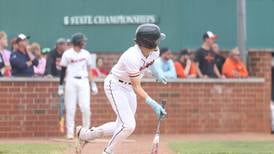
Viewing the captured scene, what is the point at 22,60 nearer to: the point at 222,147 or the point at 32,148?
the point at 32,148

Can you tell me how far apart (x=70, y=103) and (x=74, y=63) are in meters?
0.76

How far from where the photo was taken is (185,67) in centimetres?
1817

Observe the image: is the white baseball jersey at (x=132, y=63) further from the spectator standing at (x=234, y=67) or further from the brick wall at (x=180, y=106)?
the spectator standing at (x=234, y=67)

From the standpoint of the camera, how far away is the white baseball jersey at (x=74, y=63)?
51.2ft

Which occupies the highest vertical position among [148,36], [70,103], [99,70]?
Answer: [148,36]

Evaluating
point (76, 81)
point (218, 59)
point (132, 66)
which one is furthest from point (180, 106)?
point (132, 66)

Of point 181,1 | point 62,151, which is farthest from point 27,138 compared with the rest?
point 181,1

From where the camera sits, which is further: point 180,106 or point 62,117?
point 180,106

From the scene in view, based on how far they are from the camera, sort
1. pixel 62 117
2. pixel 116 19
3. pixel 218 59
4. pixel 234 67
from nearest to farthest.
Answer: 1. pixel 62 117
2. pixel 234 67
3. pixel 218 59
4. pixel 116 19

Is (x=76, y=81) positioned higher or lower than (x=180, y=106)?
higher

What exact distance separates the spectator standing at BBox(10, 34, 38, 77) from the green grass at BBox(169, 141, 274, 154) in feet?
11.4

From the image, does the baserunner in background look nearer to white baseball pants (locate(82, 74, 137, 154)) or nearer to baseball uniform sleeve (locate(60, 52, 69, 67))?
baseball uniform sleeve (locate(60, 52, 69, 67))

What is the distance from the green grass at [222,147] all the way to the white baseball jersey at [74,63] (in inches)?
87.8

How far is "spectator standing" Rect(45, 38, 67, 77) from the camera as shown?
55.1 feet
